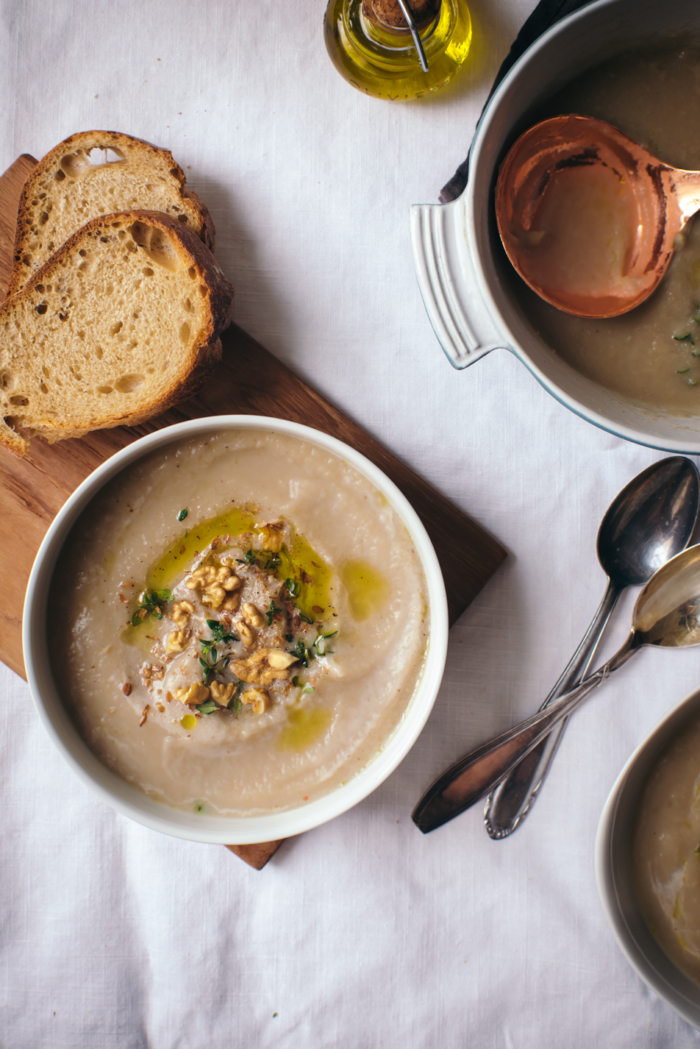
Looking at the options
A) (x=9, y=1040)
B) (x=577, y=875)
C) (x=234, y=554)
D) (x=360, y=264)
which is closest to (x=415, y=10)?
(x=360, y=264)

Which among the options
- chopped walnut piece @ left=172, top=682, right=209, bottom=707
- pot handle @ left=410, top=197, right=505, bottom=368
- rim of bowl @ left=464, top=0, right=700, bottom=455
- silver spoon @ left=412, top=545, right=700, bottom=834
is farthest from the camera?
silver spoon @ left=412, top=545, right=700, bottom=834

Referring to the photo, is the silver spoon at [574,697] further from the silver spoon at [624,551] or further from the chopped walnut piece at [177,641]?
the chopped walnut piece at [177,641]

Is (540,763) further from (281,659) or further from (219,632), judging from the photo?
(219,632)

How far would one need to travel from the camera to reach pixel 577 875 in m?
1.67

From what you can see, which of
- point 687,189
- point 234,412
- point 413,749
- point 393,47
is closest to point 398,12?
point 393,47

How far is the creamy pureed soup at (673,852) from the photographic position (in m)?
1.51

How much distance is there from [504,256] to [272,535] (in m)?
0.74

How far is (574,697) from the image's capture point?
163cm

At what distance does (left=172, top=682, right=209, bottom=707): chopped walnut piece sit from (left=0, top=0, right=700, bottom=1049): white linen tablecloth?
447mm

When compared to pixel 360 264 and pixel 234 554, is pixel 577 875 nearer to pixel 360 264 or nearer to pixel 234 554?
pixel 234 554

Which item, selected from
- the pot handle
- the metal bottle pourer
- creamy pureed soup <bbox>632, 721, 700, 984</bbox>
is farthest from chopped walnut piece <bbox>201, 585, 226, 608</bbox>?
the metal bottle pourer

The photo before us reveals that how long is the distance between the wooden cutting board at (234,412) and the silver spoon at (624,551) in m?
0.28

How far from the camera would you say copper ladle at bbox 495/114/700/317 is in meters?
1.36

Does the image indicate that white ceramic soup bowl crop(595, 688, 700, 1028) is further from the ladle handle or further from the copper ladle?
the ladle handle
